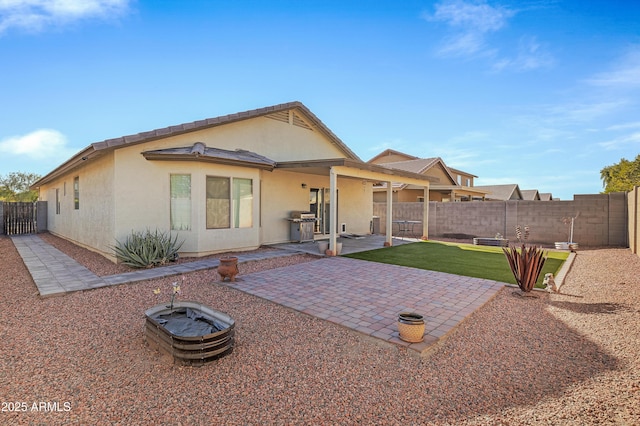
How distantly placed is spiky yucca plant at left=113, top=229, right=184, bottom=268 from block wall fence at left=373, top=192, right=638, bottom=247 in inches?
513

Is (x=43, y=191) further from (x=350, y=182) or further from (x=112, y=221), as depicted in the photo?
(x=350, y=182)

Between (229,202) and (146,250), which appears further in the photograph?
(229,202)

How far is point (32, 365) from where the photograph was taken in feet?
11.2

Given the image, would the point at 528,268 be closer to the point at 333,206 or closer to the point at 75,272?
the point at 333,206

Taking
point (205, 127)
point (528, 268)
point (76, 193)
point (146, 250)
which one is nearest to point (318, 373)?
point (528, 268)

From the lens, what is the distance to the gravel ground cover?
265 cm

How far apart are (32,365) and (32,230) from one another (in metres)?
21.5

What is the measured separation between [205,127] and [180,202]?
8.38 ft

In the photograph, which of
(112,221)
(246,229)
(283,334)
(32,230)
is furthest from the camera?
(32,230)

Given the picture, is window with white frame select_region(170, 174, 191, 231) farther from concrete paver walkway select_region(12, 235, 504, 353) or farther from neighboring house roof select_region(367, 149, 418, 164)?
neighboring house roof select_region(367, 149, 418, 164)

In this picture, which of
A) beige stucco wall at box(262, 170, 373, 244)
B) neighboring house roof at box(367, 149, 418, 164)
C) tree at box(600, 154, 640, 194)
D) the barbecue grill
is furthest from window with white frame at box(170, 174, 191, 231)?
tree at box(600, 154, 640, 194)

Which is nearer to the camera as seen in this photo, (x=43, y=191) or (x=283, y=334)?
(x=283, y=334)

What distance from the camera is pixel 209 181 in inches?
380

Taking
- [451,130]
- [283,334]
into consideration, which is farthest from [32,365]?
[451,130]
